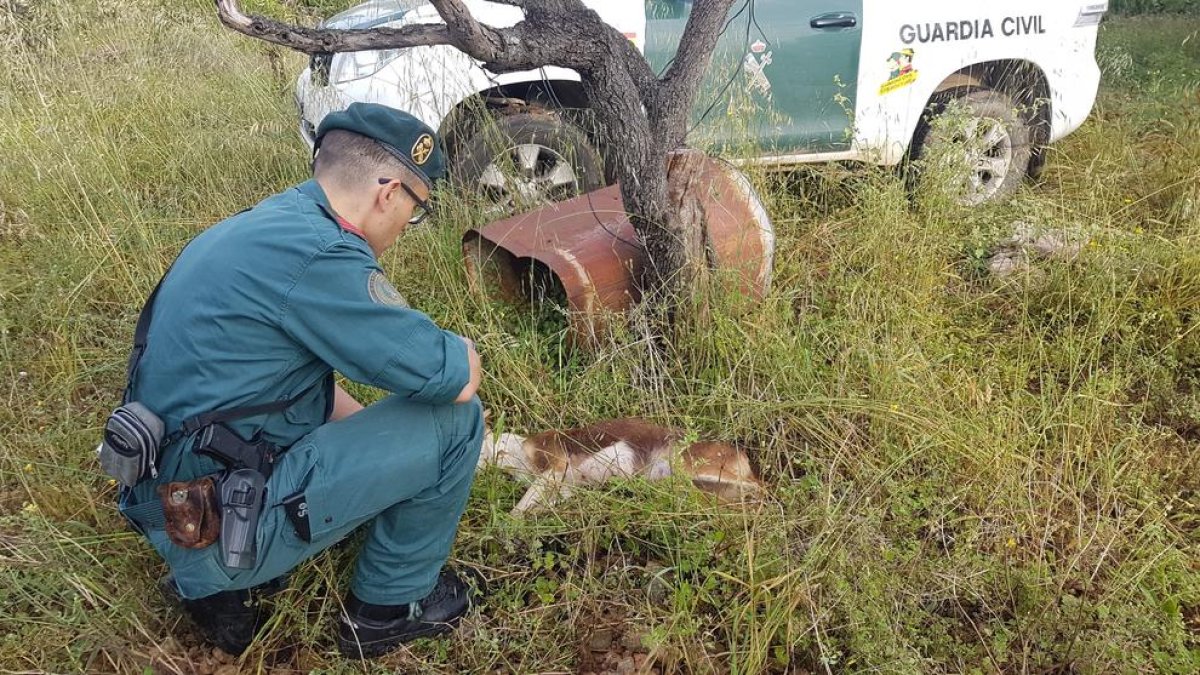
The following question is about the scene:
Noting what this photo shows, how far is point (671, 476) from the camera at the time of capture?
2.22 metres

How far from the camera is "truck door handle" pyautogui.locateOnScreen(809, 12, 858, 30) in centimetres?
386

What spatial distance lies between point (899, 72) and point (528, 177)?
6.39 feet

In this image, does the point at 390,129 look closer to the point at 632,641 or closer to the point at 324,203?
the point at 324,203

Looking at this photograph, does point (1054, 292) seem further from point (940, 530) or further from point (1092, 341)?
point (940, 530)

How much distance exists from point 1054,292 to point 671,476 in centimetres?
185

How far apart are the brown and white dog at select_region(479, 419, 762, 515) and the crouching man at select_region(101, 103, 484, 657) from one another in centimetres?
45

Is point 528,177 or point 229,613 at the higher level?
point 528,177

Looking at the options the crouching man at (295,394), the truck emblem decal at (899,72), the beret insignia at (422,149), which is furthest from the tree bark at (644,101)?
the truck emblem decal at (899,72)

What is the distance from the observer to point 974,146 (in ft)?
11.5

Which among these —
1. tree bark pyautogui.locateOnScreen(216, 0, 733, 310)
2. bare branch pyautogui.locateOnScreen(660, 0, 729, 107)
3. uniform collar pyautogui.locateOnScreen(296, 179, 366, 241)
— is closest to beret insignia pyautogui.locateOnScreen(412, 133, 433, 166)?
uniform collar pyautogui.locateOnScreen(296, 179, 366, 241)

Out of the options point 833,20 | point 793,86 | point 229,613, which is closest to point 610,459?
point 229,613

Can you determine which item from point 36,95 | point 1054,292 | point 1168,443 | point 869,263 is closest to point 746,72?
point 869,263

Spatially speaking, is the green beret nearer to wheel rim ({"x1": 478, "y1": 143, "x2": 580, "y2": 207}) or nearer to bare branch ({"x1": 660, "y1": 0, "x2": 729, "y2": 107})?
bare branch ({"x1": 660, "y1": 0, "x2": 729, "y2": 107})

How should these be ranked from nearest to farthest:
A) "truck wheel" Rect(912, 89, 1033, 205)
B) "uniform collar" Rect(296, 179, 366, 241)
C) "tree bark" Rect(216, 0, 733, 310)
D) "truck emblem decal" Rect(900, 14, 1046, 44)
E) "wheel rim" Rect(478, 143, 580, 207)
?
"uniform collar" Rect(296, 179, 366, 241)
"tree bark" Rect(216, 0, 733, 310)
"truck wheel" Rect(912, 89, 1033, 205)
"wheel rim" Rect(478, 143, 580, 207)
"truck emblem decal" Rect(900, 14, 1046, 44)
